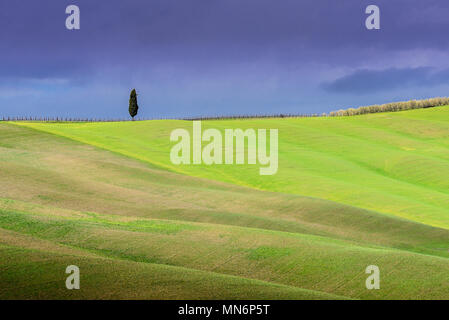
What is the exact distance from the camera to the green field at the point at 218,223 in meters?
15.3

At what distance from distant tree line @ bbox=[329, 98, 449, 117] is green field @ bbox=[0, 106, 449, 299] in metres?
51.5

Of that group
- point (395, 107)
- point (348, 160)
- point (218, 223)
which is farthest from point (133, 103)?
point (218, 223)

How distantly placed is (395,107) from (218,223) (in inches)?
3975

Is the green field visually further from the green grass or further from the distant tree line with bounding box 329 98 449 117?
the distant tree line with bounding box 329 98 449 117

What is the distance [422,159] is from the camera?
59.9 meters

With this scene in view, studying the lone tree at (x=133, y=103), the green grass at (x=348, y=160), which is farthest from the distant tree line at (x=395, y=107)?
the lone tree at (x=133, y=103)

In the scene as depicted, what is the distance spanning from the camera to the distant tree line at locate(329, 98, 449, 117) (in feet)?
398

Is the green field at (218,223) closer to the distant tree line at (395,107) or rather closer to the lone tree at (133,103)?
the lone tree at (133,103)

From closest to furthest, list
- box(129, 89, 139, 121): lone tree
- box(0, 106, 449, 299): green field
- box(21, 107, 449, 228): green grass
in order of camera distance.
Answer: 1. box(0, 106, 449, 299): green field
2. box(21, 107, 449, 228): green grass
3. box(129, 89, 139, 121): lone tree

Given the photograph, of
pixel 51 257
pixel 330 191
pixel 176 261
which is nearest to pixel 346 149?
pixel 330 191

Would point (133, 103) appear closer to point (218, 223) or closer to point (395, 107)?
point (395, 107)

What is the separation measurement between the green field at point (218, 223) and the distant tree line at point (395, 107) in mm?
51505

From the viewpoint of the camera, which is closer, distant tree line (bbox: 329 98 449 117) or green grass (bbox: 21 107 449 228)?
green grass (bbox: 21 107 449 228)

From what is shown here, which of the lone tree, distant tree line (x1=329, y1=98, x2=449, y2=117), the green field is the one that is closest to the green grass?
the green field
